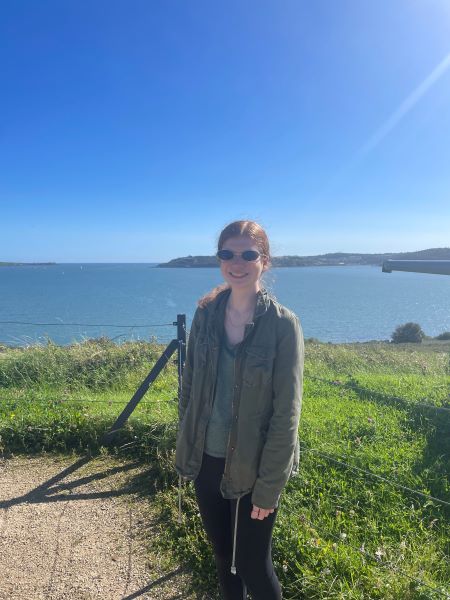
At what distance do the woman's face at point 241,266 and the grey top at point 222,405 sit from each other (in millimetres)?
302

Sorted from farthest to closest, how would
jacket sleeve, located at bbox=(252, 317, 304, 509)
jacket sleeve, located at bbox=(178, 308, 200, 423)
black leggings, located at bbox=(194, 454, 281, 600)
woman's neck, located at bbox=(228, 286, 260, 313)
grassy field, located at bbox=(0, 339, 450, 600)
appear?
grassy field, located at bbox=(0, 339, 450, 600) → jacket sleeve, located at bbox=(178, 308, 200, 423) → woman's neck, located at bbox=(228, 286, 260, 313) → black leggings, located at bbox=(194, 454, 281, 600) → jacket sleeve, located at bbox=(252, 317, 304, 509)

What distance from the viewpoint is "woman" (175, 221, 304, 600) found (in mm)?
1745

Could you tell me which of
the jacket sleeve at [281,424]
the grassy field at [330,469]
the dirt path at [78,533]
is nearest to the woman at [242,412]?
the jacket sleeve at [281,424]

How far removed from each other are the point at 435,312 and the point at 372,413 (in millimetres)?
48846

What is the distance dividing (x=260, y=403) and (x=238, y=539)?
65 cm

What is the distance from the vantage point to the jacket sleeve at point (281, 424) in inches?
67.7

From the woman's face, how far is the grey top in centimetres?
30

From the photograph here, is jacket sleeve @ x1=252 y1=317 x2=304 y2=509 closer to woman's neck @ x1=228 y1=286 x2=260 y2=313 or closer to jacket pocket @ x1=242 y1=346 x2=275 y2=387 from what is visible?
jacket pocket @ x1=242 y1=346 x2=275 y2=387

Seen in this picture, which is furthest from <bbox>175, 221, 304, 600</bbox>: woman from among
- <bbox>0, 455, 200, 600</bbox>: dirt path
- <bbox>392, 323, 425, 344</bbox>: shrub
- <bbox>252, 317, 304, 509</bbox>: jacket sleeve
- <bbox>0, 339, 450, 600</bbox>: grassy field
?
<bbox>392, 323, 425, 344</bbox>: shrub

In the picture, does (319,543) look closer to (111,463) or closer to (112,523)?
(112,523)

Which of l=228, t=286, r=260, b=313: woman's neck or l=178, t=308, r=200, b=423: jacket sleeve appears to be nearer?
l=228, t=286, r=260, b=313: woman's neck

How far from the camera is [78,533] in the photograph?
298 cm

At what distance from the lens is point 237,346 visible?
1.86 metres

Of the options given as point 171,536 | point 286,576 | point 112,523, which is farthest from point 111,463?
point 286,576
